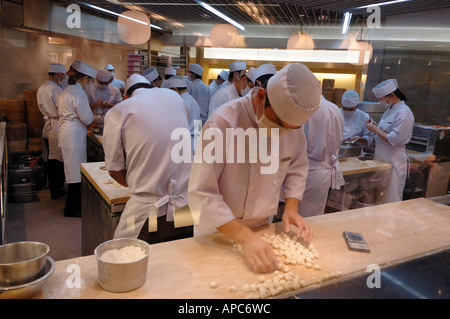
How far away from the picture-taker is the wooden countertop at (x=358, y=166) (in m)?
2.90

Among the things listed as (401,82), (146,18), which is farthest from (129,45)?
(401,82)

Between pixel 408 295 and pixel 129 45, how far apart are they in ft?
14.6

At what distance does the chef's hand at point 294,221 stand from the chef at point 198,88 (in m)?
4.33

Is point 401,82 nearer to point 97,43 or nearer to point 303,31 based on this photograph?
point 303,31

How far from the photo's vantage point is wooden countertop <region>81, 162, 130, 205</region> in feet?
5.70

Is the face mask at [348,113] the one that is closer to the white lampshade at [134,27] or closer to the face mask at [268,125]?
the white lampshade at [134,27]

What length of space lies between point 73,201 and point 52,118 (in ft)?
3.11

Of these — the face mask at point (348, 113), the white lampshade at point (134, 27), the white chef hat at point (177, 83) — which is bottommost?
the face mask at point (348, 113)

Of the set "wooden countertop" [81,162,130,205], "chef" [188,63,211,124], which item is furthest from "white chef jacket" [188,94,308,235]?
"chef" [188,63,211,124]

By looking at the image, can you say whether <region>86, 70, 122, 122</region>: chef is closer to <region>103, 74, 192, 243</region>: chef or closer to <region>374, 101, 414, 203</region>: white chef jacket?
<region>103, 74, 192, 243</region>: chef

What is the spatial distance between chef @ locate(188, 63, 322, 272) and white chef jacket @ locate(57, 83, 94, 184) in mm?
2349

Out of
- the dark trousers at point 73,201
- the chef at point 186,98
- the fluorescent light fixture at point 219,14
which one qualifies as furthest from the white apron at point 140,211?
the fluorescent light fixture at point 219,14

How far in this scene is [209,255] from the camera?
3.63 ft
